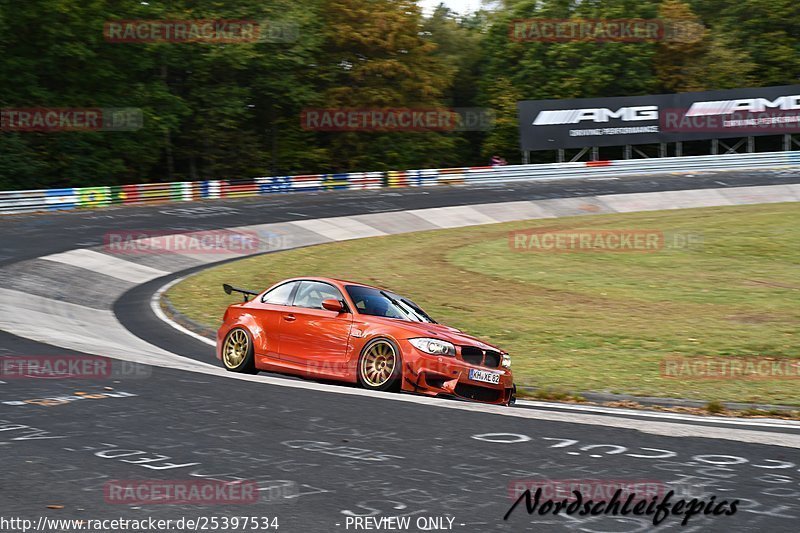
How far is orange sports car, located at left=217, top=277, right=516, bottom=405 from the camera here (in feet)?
35.2

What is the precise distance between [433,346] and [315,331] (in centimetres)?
171

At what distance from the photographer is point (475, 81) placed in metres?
69.2

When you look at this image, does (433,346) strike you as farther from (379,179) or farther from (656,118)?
(656,118)

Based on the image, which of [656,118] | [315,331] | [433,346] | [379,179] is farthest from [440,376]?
[656,118]

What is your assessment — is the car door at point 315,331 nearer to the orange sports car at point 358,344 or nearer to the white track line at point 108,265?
the orange sports car at point 358,344

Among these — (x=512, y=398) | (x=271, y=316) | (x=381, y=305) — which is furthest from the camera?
(x=271, y=316)

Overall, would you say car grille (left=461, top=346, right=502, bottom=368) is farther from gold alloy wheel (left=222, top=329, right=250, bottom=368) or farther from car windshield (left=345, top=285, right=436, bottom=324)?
gold alloy wheel (left=222, top=329, right=250, bottom=368)

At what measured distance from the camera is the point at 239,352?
12.5 m

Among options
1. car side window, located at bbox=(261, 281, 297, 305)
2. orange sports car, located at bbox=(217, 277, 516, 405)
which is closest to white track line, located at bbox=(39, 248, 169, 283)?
car side window, located at bbox=(261, 281, 297, 305)

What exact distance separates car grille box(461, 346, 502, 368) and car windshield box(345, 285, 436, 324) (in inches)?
43.4

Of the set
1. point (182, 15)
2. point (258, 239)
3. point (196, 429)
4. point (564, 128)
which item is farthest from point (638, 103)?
point (196, 429)

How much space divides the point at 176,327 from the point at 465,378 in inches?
348

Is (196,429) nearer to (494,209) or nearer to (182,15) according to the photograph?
(494,209)

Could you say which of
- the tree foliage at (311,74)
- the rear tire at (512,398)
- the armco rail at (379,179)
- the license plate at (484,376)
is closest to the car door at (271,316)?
the license plate at (484,376)
